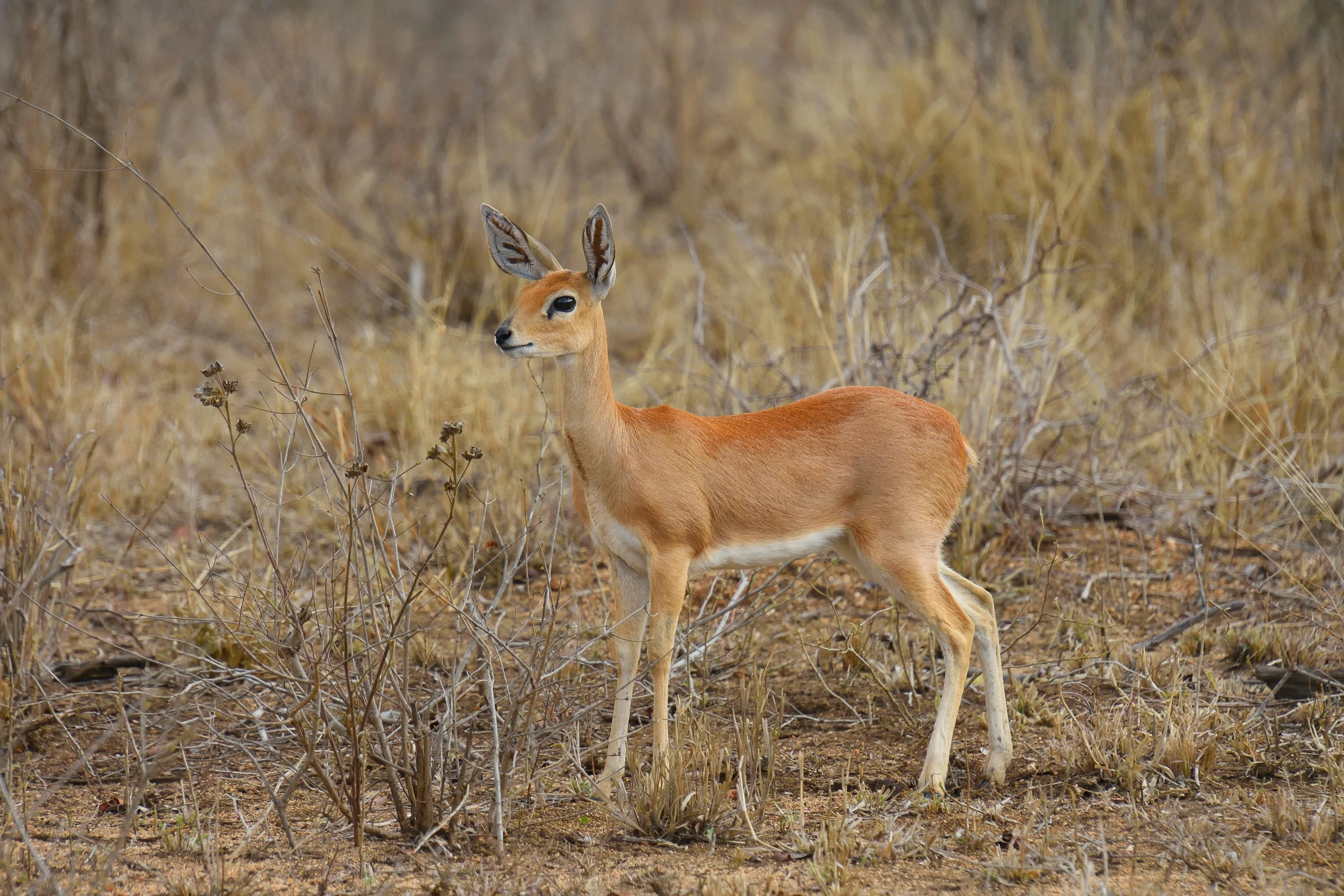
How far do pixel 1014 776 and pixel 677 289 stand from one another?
5623 mm

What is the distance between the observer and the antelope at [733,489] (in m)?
3.66

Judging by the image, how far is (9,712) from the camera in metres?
4.36

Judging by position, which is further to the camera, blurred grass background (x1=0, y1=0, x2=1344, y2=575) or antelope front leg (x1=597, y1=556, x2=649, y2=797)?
blurred grass background (x1=0, y1=0, x2=1344, y2=575)

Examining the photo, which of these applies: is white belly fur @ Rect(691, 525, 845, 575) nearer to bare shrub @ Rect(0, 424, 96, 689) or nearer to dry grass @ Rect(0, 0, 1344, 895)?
dry grass @ Rect(0, 0, 1344, 895)

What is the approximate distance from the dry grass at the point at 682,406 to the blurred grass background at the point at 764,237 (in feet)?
0.15

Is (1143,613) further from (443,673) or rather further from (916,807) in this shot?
(443,673)

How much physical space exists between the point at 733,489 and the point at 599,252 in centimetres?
74

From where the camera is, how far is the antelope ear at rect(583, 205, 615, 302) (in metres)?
3.49

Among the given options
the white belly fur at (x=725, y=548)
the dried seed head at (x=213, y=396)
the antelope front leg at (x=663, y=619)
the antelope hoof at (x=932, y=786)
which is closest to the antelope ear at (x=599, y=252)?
the white belly fur at (x=725, y=548)

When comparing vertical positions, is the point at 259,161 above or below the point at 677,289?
above

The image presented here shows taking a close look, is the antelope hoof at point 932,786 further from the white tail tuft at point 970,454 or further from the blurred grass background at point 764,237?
the blurred grass background at point 764,237

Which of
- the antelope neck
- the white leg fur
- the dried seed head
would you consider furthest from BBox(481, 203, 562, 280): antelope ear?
the white leg fur

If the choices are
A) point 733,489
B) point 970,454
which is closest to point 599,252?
point 733,489

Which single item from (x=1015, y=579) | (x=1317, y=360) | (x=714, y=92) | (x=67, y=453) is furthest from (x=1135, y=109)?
(x=67, y=453)
